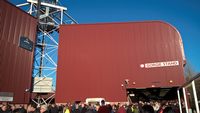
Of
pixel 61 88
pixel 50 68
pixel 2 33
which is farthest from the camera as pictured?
pixel 50 68

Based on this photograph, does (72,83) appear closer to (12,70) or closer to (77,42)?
(77,42)

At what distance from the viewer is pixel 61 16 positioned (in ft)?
109

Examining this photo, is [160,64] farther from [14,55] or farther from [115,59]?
[14,55]

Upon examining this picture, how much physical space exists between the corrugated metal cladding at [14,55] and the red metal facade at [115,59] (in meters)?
3.68

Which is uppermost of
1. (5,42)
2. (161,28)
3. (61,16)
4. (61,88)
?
(61,16)

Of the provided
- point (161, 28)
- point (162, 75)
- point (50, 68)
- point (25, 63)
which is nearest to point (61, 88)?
point (25, 63)

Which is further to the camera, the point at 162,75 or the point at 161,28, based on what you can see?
the point at 161,28

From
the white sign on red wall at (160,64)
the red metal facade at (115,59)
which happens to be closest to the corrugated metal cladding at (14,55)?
the red metal facade at (115,59)

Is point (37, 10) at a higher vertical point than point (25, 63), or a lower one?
higher

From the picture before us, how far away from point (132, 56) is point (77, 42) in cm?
616

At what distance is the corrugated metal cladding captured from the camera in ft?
73.0

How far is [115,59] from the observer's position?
23844 mm

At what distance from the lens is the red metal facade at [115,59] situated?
2292 centimetres

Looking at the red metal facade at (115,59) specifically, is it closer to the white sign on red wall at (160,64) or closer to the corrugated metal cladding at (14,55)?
the white sign on red wall at (160,64)
